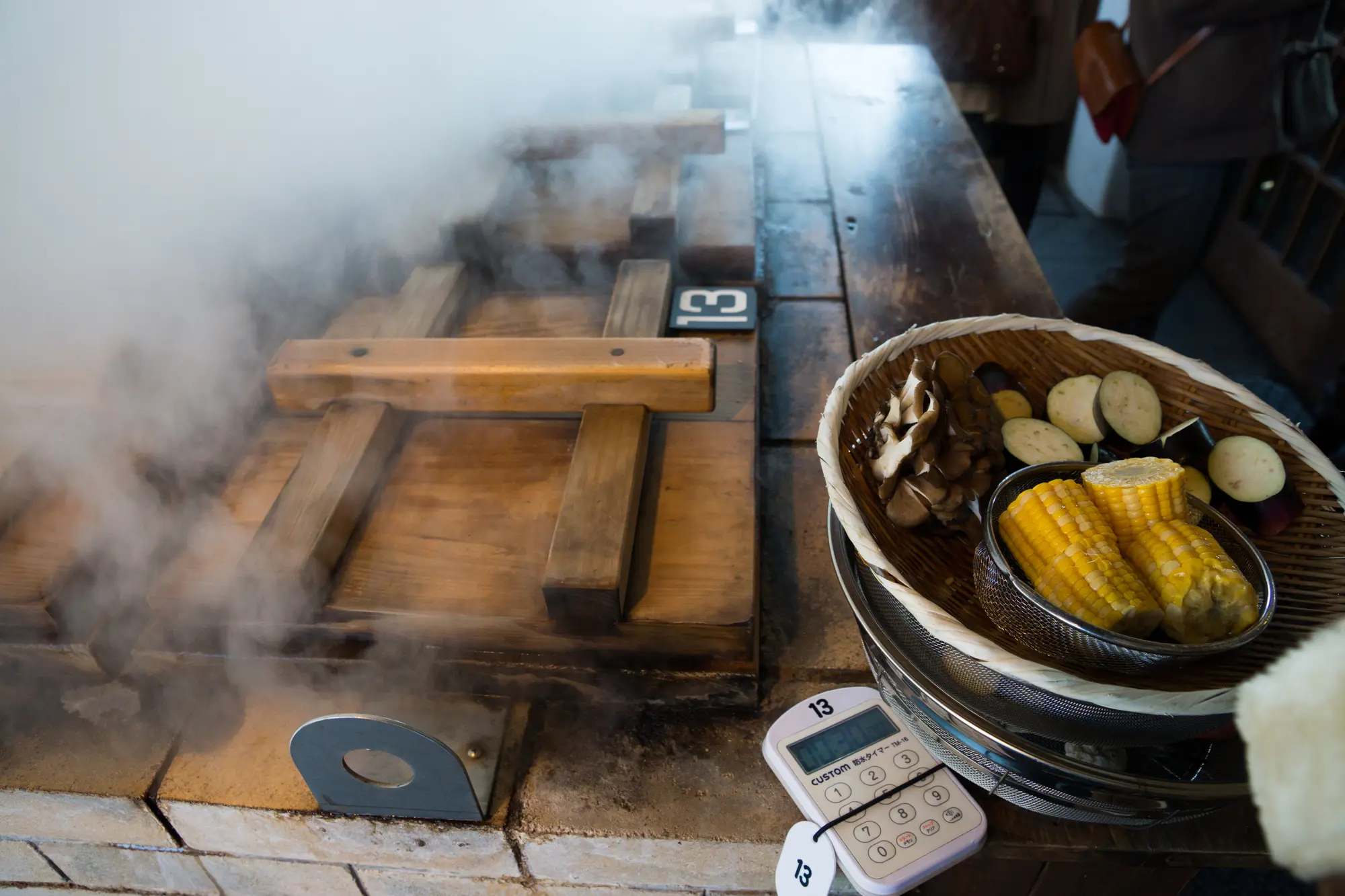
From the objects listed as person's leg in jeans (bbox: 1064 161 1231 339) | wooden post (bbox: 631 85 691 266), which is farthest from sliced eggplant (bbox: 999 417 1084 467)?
person's leg in jeans (bbox: 1064 161 1231 339)

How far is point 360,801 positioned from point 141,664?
385 mm

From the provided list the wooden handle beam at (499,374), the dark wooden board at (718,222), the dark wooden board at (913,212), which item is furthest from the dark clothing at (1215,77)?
the wooden handle beam at (499,374)

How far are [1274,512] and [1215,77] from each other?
6.54 ft

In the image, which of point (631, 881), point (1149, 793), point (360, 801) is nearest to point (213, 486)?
point (360, 801)

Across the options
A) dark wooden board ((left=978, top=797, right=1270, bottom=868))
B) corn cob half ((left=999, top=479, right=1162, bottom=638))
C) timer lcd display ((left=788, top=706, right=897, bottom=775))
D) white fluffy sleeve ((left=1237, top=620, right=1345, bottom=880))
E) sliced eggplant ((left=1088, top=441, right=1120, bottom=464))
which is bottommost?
dark wooden board ((left=978, top=797, right=1270, bottom=868))

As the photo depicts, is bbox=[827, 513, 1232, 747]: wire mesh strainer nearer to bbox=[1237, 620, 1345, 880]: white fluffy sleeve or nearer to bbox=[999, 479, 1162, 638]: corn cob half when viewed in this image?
bbox=[999, 479, 1162, 638]: corn cob half

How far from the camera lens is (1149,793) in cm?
81

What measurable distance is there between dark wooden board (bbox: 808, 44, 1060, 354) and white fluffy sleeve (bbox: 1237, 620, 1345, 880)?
1.27 metres

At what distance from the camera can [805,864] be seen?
87cm

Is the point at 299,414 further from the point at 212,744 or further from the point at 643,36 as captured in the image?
the point at 643,36

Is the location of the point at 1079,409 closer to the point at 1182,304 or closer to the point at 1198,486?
the point at 1198,486

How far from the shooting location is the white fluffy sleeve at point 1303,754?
382mm

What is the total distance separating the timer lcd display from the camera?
0.94 meters

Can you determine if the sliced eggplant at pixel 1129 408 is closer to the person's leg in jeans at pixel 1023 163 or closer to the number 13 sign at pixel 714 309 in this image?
the number 13 sign at pixel 714 309
